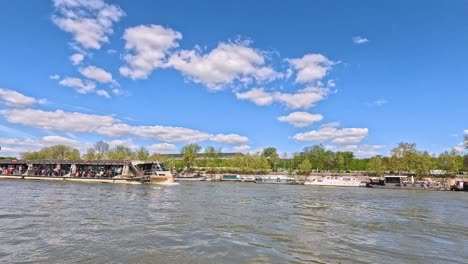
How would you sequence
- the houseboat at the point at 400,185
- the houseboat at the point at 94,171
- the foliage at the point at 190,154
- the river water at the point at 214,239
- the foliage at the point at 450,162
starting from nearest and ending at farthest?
the river water at the point at 214,239 < the houseboat at the point at 94,171 < the houseboat at the point at 400,185 < the foliage at the point at 450,162 < the foliage at the point at 190,154

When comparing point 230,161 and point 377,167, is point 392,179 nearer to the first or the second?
point 377,167

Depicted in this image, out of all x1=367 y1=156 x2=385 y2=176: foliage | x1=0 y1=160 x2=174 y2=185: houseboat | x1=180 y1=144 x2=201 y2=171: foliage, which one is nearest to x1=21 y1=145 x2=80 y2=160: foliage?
x1=180 y1=144 x2=201 y2=171: foliage

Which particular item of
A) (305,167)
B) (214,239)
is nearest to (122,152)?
(305,167)

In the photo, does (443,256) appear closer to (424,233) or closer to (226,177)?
(424,233)

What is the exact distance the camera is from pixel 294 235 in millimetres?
19438

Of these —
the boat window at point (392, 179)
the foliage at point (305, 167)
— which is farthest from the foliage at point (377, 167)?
the boat window at point (392, 179)

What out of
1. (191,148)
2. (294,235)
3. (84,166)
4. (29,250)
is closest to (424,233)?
(294,235)

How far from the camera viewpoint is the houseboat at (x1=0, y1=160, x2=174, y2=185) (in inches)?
3184

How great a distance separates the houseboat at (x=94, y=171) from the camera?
265 feet

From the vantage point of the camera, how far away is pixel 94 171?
297ft

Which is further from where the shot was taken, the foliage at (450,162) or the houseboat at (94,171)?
the foliage at (450,162)

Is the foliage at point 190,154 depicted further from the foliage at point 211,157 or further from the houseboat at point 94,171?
the houseboat at point 94,171

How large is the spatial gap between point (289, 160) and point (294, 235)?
17383 cm

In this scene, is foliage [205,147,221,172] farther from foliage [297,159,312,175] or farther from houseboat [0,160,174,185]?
houseboat [0,160,174,185]
